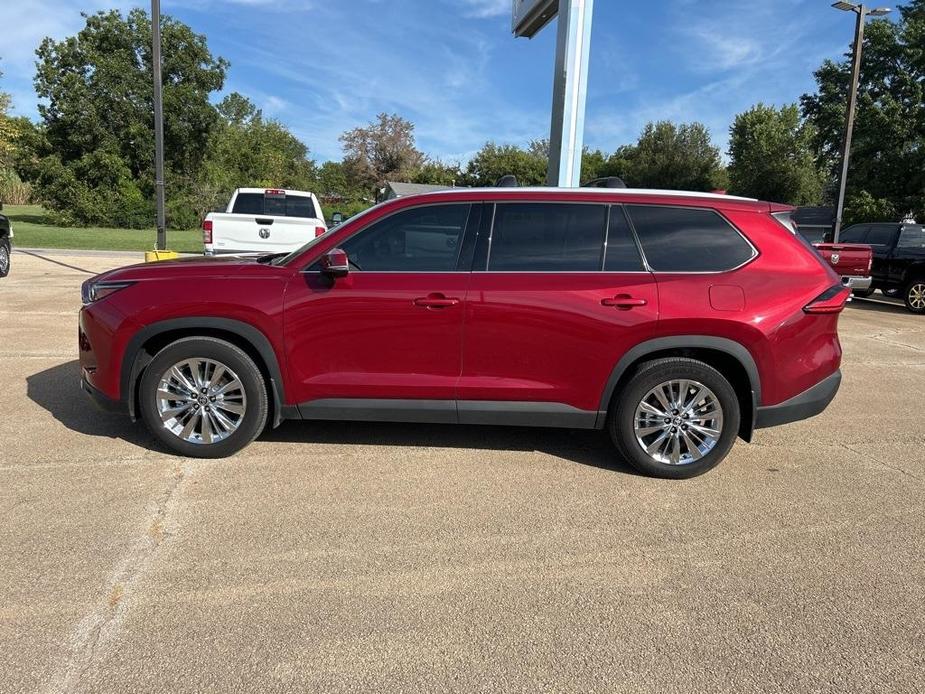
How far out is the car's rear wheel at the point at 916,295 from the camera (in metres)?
13.7

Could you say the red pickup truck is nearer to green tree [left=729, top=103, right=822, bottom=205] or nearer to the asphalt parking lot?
the asphalt parking lot

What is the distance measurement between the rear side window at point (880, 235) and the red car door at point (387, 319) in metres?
14.1

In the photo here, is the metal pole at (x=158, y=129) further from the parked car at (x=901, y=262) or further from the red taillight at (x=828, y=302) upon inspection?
the parked car at (x=901, y=262)

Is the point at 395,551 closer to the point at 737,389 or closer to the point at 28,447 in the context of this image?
the point at 737,389

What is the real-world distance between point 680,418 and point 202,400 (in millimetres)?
3099

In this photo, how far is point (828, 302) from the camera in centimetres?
408

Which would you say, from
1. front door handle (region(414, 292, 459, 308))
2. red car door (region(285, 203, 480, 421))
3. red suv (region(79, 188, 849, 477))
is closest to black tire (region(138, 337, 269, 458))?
red suv (region(79, 188, 849, 477))

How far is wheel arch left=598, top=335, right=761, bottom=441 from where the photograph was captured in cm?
403

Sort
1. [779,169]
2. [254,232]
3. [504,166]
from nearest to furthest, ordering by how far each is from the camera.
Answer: [254,232] → [779,169] → [504,166]

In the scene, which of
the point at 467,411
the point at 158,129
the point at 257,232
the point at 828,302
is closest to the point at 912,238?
the point at 828,302

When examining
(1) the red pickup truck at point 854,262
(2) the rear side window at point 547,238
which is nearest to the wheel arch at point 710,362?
(2) the rear side window at point 547,238

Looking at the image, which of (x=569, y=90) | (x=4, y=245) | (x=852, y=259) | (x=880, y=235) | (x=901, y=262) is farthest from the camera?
(x=880, y=235)

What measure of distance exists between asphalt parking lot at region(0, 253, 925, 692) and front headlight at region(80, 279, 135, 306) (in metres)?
1.01

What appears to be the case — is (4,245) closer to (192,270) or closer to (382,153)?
(192,270)
